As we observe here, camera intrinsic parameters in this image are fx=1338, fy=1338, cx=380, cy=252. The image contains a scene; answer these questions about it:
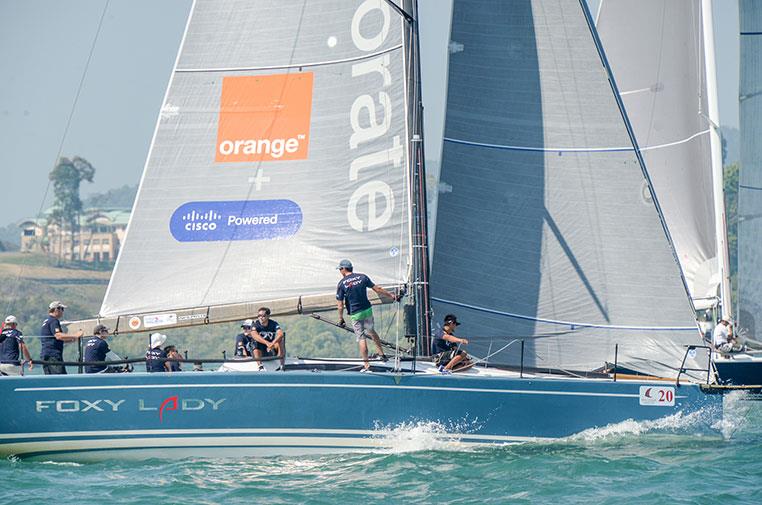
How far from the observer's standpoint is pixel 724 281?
2209 centimetres

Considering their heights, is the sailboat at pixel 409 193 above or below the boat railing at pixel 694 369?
above

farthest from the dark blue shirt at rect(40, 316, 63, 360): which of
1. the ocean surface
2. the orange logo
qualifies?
the orange logo

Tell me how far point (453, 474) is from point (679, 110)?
11801 millimetres

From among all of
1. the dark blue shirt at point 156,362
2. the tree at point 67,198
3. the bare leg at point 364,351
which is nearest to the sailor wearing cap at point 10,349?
the dark blue shirt at point 156,362

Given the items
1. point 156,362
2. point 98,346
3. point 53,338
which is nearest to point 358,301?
point 156,362

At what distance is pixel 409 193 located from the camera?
15781 millimetres

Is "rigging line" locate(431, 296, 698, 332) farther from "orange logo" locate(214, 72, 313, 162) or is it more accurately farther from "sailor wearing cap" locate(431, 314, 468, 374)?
"orange logo" locate(214, 72, 313, 162)

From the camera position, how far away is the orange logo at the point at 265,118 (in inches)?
637

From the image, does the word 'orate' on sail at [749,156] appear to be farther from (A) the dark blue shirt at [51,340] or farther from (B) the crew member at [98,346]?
(A) the dark blue shirt at [51,340]

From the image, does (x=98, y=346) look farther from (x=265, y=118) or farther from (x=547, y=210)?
(x=547, y=210)

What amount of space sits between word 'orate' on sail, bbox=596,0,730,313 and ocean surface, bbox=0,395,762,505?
7707 mm

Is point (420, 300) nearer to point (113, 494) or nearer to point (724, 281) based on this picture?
point (113, 494)

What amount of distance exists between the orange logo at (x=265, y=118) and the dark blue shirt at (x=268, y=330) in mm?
2077

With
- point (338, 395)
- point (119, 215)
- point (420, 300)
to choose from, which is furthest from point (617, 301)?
point (119, 215)
